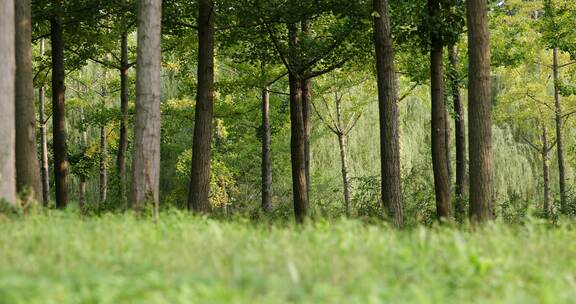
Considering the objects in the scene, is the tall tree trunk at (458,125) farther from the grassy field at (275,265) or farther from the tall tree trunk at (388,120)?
the grassy field at (275,265)

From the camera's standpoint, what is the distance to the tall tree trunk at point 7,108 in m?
12.2

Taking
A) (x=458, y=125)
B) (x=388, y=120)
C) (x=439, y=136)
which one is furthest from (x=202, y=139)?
(x=458, y=125)

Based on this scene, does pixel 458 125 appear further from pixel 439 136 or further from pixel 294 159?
pixel 439 136

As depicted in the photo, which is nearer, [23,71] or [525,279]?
[525,279]

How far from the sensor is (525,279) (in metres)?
6.80

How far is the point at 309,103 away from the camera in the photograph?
29125 mm

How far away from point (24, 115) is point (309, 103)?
15334 mm

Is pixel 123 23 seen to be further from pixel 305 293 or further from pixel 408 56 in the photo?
pixel 305 293

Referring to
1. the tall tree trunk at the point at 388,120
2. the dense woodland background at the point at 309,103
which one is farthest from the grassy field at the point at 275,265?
the tall tree trunk at the point at 388,120

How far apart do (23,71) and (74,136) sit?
25.8 m

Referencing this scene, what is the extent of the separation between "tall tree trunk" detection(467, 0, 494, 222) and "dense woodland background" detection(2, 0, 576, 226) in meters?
0.03

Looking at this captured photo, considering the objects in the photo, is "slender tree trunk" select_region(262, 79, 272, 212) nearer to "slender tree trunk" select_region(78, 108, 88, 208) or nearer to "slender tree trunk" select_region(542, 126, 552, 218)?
"slender tree trunk" select_region(78, 108, 88, 208)

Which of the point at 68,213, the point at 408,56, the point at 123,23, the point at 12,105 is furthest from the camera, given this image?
the point at 408,56

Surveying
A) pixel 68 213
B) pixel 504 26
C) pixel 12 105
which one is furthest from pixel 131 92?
pixel 68 213
